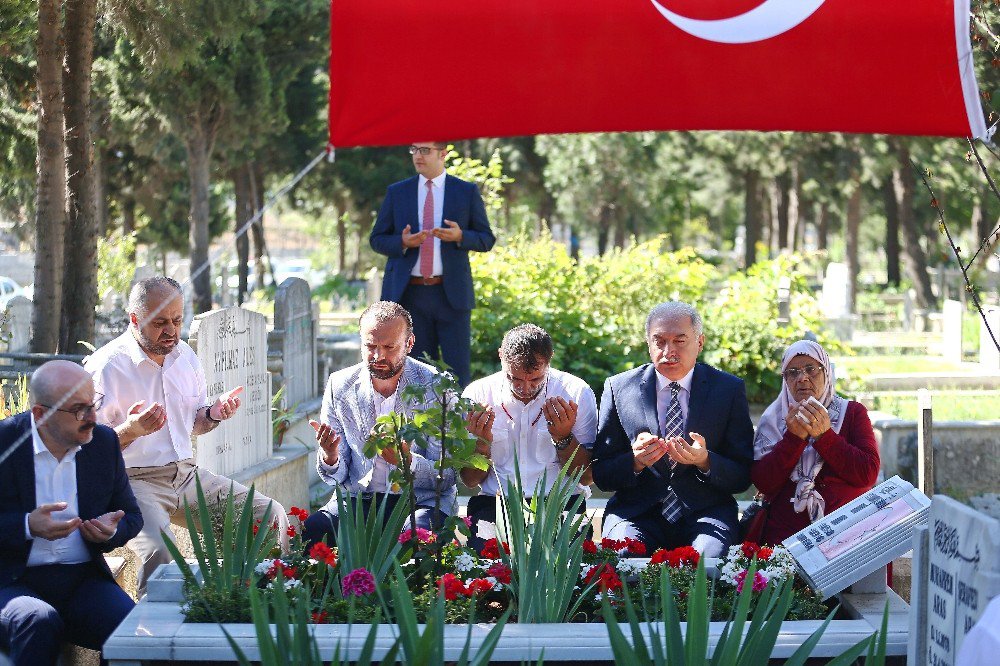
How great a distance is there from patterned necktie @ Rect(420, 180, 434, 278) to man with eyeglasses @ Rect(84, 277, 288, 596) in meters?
2.12

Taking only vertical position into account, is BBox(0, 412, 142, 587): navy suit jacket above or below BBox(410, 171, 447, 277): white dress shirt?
below

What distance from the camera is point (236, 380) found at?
Result: 7.20 metres

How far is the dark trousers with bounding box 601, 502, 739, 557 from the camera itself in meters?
4.98

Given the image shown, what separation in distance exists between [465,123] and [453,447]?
110cm

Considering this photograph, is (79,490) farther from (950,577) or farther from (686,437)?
(950,577)

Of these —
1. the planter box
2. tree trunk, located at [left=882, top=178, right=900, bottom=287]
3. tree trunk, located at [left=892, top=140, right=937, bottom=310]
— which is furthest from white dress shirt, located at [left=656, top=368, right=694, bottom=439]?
tree trunk, located at [left=882, top=178, right=900, bottom=287]

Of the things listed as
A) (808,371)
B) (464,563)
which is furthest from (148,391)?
(808,371)

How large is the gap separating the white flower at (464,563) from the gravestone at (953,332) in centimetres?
1513

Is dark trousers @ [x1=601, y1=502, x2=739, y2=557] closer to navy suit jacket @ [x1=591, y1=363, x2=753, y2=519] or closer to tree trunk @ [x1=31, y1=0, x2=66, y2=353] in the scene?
navy suit jacket @ [x1=591, y1=363, x2=753, y2=519]

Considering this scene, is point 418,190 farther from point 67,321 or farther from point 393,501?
point 67,321

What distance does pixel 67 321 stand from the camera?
1177 centimetres

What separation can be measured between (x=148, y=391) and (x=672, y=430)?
7.49ft

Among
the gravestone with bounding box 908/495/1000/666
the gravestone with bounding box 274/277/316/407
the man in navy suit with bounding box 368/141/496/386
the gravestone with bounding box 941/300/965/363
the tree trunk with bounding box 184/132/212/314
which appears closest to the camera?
the gravestone with bounding box 908/495/1000/666

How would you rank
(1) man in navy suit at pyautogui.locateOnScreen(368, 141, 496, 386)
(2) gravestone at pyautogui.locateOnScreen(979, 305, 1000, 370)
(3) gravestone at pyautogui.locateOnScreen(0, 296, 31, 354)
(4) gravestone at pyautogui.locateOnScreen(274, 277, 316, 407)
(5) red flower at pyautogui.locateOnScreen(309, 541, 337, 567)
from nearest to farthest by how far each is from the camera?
(5) red flower at pyautogui.locateOnScreen(309, 541, 337, 567), (1) man in navy suit at pyautogui.locateOnScreen(368, 141, 496, 386), (4) gravestone at pyautogui.locateOnScreen(274, 277, 316, 407), (3) gravestone at pyautogui.locateOnScreen(0, 296, 31, 354), (2) gravestone at pyautogui.locateOnScreen(979, 305, 1000, 370)
